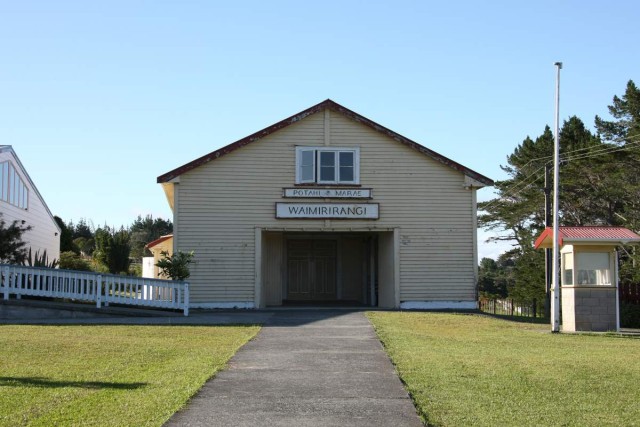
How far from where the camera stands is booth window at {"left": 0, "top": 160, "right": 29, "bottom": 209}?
27.3 meters

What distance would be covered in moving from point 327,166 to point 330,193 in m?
0.91

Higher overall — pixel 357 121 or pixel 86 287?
pixel 357 121

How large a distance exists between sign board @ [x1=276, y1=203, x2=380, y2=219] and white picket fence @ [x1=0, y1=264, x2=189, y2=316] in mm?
5022

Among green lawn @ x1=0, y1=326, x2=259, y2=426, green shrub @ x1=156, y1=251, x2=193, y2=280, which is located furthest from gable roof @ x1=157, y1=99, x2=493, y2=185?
green lawn @ x1=0, y1=326, x2=259, y2=426

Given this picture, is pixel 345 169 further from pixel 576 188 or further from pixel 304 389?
pixel 576 188

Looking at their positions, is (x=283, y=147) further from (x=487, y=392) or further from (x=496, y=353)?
(x=487, y=392)

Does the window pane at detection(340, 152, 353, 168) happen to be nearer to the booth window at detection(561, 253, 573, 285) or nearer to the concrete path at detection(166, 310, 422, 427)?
the booth window at detection(561, 253, 573, 285)

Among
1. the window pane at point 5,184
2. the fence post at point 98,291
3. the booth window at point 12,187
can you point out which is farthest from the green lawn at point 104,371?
the booth window at point 12,187

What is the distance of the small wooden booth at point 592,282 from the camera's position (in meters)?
17.8

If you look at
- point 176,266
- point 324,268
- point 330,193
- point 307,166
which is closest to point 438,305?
point 330,193

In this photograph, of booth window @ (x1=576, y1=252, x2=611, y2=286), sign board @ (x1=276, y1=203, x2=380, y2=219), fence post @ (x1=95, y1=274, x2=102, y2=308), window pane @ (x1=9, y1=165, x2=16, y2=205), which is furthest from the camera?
window pane @ (x1=9, y1=165, x2=16, y2=205)

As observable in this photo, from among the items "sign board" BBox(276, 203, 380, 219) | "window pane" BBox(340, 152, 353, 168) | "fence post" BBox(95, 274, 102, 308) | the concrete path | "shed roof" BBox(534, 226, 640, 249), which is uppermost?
"window pane" BBox(340, 152, 353, 168)

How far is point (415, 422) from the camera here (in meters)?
7.02

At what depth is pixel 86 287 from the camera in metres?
20.1
